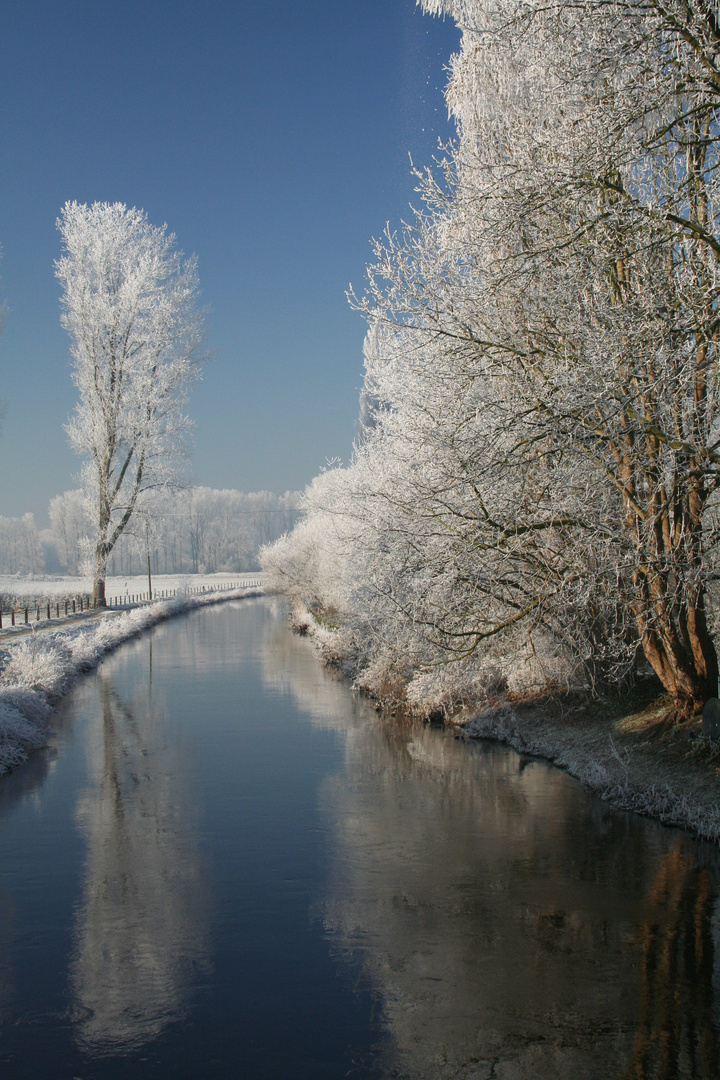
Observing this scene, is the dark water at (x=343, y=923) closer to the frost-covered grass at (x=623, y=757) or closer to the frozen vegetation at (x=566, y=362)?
the frost-covered grass at (x=623, y=757)

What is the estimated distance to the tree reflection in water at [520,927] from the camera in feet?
16.8

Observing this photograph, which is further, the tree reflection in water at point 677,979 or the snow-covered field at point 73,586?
the snow-covered field at point 73,586

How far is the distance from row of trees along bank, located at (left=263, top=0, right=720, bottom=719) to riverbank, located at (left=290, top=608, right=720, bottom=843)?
768mm

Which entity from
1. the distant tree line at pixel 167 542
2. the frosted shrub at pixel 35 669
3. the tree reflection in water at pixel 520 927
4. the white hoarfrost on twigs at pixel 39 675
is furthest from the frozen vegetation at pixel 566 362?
the distant tree line at pixel 167 542

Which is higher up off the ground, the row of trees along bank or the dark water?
the row of trees along bank

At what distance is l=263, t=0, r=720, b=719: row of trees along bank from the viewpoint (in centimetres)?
759

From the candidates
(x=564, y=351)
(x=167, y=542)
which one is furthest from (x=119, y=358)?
(x=167, y=542)

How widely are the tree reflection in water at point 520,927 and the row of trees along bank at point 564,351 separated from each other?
7.14ft

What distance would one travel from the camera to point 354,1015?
218 inches

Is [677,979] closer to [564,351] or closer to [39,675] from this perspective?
[564,351]

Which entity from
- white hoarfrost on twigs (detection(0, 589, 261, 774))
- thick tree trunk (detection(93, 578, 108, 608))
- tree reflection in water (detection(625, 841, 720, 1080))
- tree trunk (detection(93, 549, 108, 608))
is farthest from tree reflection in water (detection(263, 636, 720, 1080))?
thick tree trunk (detection(93, 578, 108, 608))

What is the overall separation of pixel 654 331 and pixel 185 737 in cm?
1027

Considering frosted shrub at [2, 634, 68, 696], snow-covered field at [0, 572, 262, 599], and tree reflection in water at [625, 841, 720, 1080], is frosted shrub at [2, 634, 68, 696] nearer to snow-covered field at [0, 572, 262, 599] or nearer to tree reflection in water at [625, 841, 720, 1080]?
tree reflection in water at [625, 841, 720, 1080]

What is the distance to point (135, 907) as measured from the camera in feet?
23.7
